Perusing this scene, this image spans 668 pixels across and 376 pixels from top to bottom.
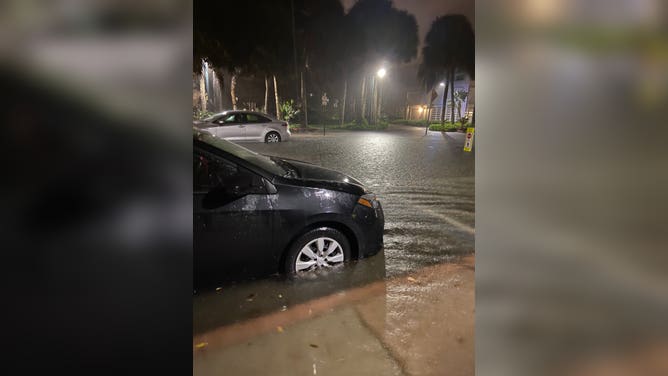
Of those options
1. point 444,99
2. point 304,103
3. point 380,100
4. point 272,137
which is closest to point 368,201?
point 272,137

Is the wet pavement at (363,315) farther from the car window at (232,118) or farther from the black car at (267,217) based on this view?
the car window at (232,118)

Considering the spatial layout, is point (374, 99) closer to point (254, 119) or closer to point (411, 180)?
point (254, 119)

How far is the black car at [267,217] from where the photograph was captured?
3525 mm

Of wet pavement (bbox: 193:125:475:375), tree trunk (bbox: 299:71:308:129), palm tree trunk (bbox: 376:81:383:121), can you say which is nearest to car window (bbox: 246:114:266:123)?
tree trunk (bbox: 299:71:308:129)

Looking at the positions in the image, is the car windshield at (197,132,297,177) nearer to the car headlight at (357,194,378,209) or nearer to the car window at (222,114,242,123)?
the car headlight at (357,194,378,209)

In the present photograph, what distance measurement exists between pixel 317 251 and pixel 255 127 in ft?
33.3

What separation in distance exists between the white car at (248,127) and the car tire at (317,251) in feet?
27.8

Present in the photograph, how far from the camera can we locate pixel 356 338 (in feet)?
9.70

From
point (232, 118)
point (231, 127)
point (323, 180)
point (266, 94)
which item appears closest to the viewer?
point (323, 180)

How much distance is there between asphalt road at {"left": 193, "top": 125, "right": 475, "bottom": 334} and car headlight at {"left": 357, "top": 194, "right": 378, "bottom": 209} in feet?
1.94

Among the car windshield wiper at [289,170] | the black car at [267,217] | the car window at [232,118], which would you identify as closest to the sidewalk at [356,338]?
the black car at [267,217]
